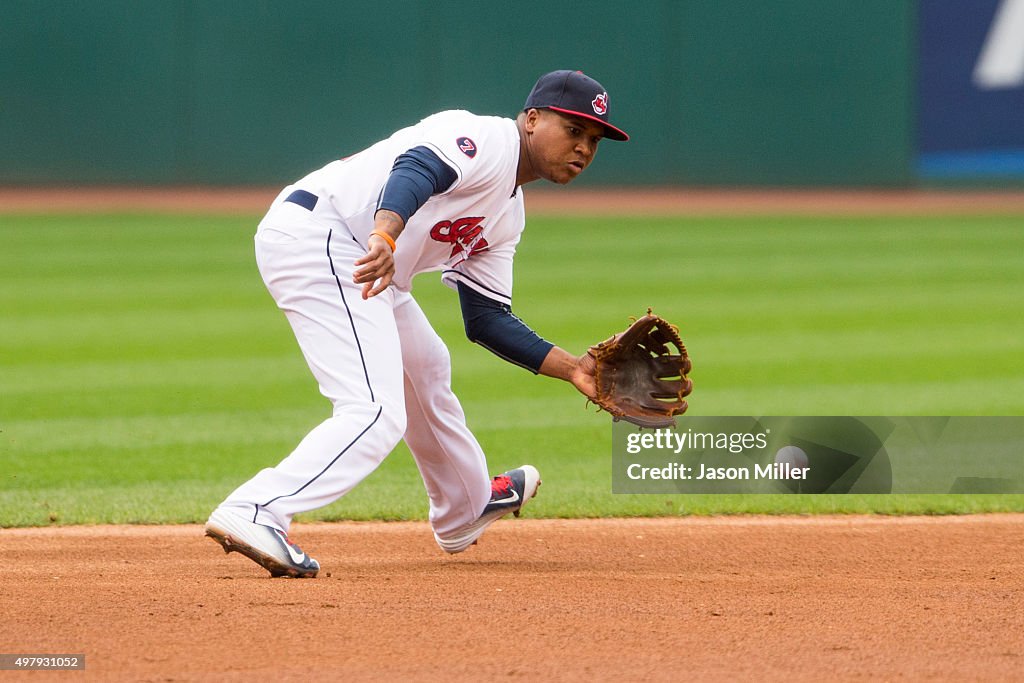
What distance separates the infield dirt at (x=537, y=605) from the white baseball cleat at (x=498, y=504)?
70 mm

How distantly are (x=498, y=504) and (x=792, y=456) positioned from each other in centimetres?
189

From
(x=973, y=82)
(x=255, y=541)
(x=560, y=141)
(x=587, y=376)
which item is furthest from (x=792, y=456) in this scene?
(x=973, y=82)

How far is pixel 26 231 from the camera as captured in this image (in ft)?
53.8

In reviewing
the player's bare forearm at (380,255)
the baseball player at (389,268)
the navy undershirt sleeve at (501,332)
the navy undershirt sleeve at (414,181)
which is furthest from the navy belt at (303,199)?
the navy undershirt sleeve at (501,332)

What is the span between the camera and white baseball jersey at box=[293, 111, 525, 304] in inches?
154

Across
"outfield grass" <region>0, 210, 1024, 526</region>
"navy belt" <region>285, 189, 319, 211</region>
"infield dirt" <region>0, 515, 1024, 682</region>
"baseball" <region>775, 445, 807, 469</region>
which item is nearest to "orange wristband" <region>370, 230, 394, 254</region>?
"navy belt" <region>285, 189, 319, 211</region>

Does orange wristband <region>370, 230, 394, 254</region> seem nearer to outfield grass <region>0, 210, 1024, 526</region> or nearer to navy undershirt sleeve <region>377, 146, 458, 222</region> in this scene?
navy undershirt sleeve <region>377, 146, 458, 222</region>

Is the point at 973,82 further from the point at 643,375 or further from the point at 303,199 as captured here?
the point at 303,199

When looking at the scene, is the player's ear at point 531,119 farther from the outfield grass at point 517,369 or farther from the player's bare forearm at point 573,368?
the outfield grass at point 517,369

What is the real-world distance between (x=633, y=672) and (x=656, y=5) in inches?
711

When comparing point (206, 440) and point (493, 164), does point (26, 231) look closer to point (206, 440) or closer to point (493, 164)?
point (206, 440)

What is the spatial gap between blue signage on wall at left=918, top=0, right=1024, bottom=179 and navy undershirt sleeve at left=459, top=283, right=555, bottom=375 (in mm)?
17211

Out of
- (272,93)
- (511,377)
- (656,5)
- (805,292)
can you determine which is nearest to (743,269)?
(805,292)

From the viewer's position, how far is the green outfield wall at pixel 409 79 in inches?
786
